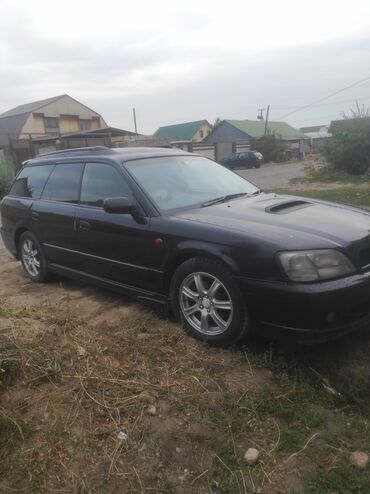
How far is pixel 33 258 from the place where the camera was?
5.73m

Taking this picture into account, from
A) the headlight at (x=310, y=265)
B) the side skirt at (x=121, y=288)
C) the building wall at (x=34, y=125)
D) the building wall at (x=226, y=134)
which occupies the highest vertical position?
the building wall at (x=34, y=125)

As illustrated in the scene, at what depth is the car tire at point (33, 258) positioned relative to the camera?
18.1 feet

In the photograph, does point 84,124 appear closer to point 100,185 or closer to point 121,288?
point 100,185

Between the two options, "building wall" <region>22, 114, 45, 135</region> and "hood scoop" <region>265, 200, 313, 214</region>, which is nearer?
"hood scoop" <region>265, 200, 313, 214</region>

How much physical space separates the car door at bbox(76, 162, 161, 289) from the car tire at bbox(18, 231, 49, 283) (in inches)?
38.6

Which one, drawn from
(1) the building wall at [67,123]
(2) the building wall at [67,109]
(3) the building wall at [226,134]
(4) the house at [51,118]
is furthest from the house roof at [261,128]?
(1) the building wall at [67,123]

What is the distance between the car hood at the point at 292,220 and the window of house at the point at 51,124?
157 feet

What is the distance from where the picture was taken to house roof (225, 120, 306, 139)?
179ft

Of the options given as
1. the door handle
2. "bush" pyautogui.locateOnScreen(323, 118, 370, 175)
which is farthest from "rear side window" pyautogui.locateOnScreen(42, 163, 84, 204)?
"bush" pyautogui.locateOnScreen(323, 118, 370, 175)

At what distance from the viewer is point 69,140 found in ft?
95.7

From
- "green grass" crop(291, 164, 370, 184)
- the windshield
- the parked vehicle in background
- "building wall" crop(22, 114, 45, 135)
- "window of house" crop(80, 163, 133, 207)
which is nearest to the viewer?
the windshield

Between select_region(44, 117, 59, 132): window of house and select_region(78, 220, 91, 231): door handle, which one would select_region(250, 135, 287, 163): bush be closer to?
select_region(44, 117, 59, 132): window of house

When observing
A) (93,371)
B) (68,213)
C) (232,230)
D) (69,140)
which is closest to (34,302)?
(68,213)

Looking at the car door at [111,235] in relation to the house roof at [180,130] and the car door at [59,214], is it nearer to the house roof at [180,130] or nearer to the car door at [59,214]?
the car door at [59,214]
